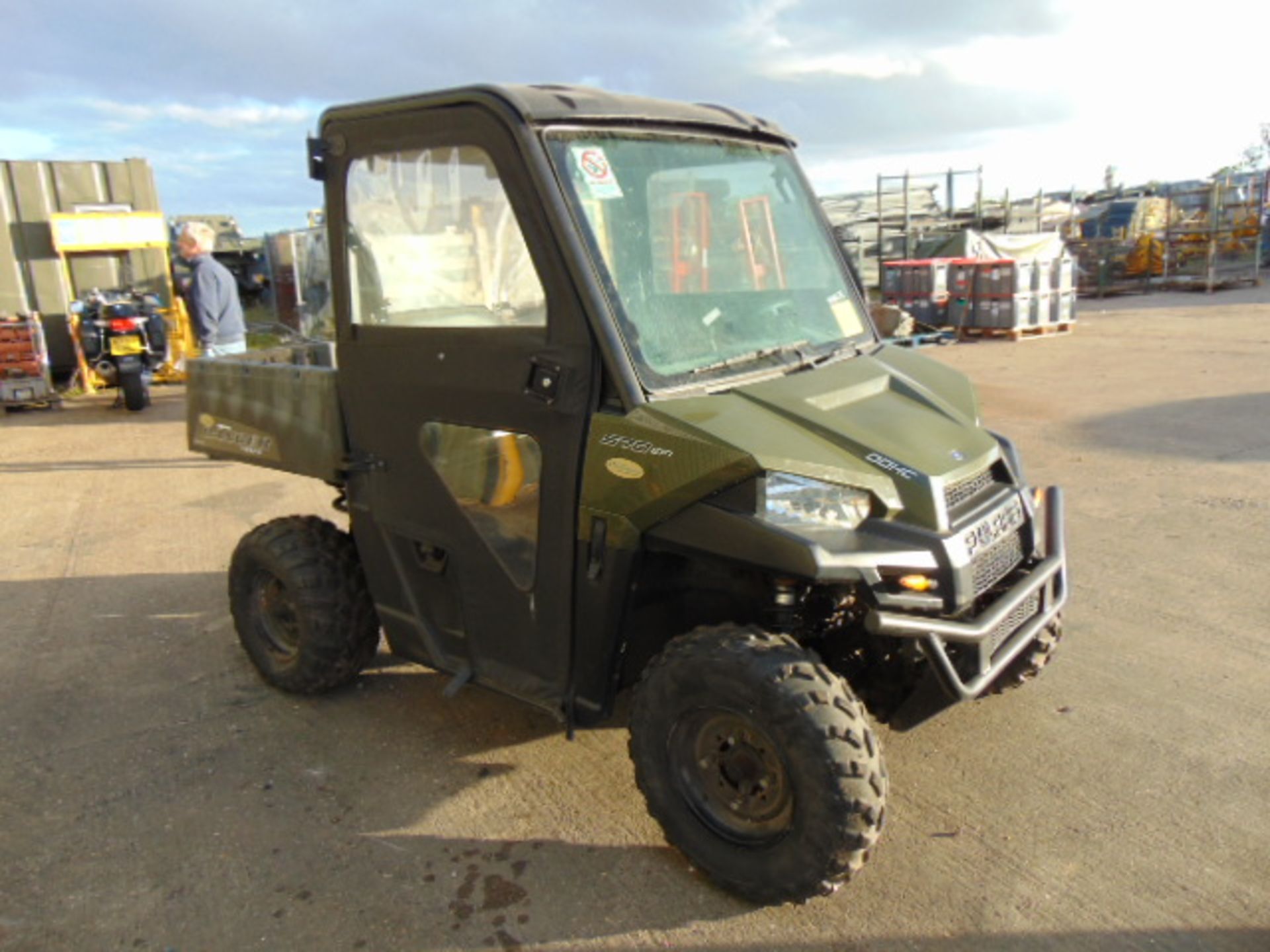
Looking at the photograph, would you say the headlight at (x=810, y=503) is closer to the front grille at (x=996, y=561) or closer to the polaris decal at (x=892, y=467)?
the polaris decal at (x=892, y=467)

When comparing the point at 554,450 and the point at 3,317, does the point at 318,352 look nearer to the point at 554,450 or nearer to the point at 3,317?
the point at 554,450

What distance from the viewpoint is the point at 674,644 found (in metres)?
2.83

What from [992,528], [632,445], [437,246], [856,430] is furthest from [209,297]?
[992,528]

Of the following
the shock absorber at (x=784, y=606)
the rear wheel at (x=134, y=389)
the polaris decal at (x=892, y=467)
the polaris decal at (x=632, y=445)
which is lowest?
the rear wheel at (x=134, y=389)

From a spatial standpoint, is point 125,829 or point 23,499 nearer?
point 125,829

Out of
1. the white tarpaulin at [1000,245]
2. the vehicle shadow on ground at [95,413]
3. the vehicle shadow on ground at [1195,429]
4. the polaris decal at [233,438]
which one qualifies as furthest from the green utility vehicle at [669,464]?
the white tarpaulin at [1000,245]

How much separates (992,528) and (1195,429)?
6.41 m

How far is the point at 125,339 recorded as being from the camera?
11.1 m

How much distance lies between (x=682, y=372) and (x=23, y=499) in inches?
268

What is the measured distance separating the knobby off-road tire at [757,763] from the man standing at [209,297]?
648 centimetres

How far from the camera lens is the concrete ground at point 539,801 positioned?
2.74 metres

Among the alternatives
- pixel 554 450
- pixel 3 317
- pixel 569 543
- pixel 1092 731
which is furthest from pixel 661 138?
pixel 3 317

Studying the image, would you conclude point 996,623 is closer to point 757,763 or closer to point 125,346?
point 757,763

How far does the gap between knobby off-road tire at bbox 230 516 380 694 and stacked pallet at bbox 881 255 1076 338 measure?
1401 centimetres
